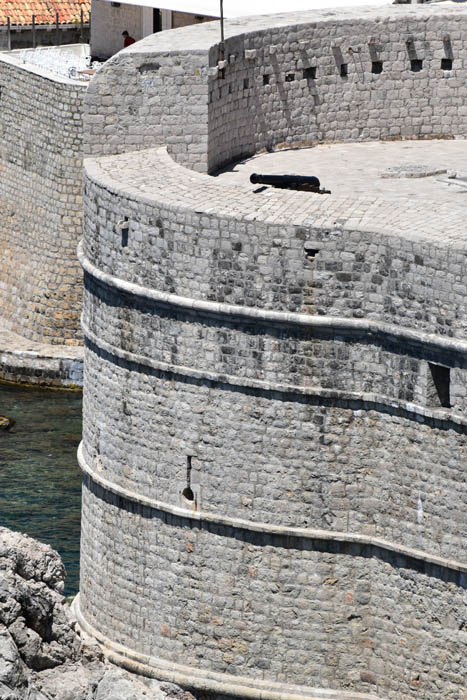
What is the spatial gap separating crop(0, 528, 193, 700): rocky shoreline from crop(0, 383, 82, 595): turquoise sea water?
22.3 feet

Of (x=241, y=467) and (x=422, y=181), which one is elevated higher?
(x=422, y=181)

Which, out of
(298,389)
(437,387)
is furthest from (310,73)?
(437,387)

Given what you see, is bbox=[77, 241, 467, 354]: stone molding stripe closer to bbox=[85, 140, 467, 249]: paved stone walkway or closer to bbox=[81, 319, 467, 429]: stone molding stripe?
bbox=[81, 319, 467, 429]: stone molding stripe

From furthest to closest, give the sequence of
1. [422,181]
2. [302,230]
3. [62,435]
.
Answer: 1. [62,435]
2. [422,181]
3. [302,230]

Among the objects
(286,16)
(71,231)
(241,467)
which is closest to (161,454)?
(241,467)

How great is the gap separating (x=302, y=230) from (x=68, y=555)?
909cm

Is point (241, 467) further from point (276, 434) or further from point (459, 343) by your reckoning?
point (459, 343)

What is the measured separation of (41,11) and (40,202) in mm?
9718

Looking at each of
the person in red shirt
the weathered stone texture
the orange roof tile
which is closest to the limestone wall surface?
the weathered stone texture

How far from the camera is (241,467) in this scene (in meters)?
26.1

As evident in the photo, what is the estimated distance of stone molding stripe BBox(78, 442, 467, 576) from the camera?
25172mm

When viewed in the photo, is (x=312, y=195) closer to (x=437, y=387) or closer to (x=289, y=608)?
(x=437, y=387)

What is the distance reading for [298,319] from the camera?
25312 mm

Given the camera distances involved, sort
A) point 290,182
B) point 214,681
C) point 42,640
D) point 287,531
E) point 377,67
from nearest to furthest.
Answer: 1. point 42,640
2. point 287,531
3. point 214,681
4. point 290,182
5. point 377,67
